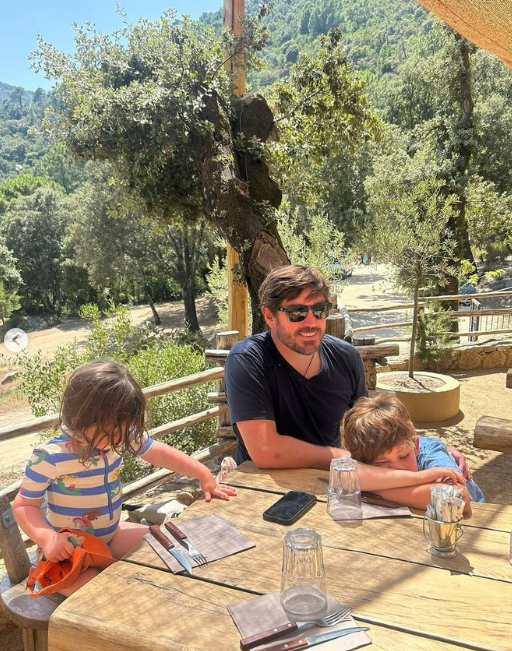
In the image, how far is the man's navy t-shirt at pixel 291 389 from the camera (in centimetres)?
193

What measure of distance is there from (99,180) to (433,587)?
19.5 metres

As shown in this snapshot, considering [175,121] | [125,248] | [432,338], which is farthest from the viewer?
[125,248]

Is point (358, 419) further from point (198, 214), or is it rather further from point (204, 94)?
point (198, 214)

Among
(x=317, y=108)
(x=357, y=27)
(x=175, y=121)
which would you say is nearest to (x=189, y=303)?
(x=317, y=108)

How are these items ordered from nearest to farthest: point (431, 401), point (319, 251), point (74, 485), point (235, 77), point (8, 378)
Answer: point (74, 485), point (235, 77), point (431, 401), point (319, 251), point (8, 378)

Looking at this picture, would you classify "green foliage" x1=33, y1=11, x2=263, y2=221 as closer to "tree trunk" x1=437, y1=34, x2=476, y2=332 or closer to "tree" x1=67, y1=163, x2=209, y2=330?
"tree trunk" x1=437, y1=34, x2=476, y2=332

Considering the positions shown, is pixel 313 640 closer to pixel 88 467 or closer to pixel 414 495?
pixel 414 495

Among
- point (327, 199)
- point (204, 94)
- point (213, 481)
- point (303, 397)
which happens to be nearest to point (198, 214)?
point (204, 94)

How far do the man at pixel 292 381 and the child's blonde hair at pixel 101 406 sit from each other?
40cm

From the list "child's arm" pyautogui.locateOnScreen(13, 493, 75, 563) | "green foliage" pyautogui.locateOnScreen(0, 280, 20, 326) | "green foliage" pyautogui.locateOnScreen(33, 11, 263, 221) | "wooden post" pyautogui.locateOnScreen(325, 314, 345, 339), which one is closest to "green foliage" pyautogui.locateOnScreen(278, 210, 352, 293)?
"green foliage" pyautogui.locateOnScreen(33, 11, 263, 221)

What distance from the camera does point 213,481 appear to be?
171cm

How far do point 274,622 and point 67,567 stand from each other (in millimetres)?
744

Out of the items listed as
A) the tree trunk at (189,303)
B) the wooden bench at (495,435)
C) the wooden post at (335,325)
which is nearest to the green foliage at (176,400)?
the wooden post at (335,325)

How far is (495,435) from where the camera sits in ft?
8.41
